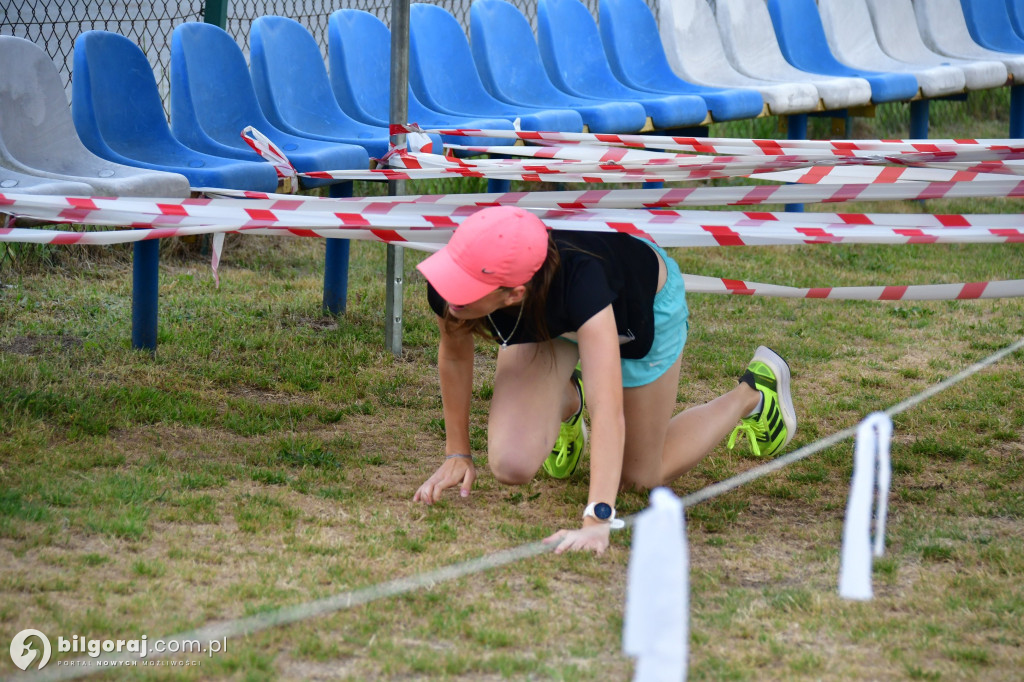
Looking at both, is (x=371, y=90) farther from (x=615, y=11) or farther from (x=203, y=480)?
(x=203, y=480)

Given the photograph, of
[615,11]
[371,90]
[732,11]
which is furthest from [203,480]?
[732,11]

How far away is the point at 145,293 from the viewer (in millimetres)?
4051

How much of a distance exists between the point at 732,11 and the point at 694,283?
15.5 feet

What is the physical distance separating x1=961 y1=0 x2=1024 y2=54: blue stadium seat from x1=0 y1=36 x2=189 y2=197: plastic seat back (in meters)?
7.37

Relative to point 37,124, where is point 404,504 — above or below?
below

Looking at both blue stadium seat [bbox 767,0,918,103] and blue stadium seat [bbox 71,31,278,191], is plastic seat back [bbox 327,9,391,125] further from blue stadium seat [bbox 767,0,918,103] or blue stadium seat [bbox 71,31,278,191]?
blue stadium seat [bbox 767,0,918,103]

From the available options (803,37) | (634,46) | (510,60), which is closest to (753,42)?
(803,37)

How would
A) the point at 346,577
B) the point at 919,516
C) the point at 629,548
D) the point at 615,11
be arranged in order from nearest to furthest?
1. the point at 346,577
2. the point at 629,548
3. the point at 919,516
4. the point at 615,11

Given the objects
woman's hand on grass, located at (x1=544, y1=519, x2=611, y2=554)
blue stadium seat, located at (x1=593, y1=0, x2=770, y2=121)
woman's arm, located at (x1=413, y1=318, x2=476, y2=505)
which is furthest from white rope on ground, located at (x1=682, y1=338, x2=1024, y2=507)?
blue stadium seat, located at (x1=593, y1=0, x2=770, y2=121)

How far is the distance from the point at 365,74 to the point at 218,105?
1.01m

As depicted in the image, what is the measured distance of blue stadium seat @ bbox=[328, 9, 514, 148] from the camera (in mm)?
5277

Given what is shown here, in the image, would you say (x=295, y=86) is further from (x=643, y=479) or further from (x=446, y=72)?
(x=643, y=479)

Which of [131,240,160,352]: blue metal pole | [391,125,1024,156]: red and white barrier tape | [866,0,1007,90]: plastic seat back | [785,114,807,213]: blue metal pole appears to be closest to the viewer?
[391,125,1024,156]: red and white barrier tape

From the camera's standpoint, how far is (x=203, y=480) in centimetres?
303
